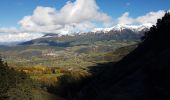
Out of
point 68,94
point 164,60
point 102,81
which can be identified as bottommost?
point 68,94

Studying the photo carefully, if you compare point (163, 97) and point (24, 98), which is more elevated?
point (163, 97)

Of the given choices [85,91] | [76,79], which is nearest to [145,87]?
[85,91]

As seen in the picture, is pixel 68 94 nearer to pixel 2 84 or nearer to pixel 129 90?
pixel 2 84

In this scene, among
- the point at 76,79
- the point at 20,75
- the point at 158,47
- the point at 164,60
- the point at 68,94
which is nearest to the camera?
the point at 164,60

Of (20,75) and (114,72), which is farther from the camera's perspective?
(20,75)

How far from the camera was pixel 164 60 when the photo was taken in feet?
235

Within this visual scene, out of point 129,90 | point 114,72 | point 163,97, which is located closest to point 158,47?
point 114,72

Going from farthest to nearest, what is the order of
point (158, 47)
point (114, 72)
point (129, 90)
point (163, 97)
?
1. point (114, 72)
2. point (158, 47)
3. point (129, 90)
4. point (163, 97)

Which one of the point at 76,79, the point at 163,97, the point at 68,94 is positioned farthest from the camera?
the point at 76,79

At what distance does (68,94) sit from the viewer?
16938 cm

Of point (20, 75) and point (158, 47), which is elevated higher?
point (158, 47)

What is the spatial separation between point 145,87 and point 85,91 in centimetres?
5294

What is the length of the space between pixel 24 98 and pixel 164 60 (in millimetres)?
67148

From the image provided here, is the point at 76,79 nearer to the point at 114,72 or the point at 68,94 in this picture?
the point at 68,94
